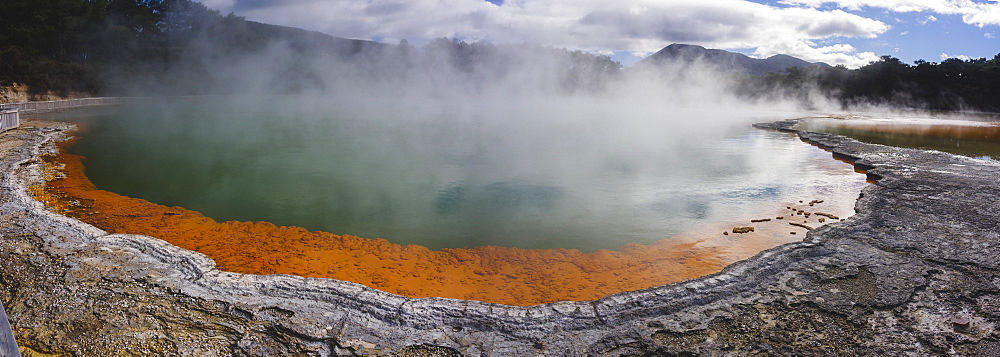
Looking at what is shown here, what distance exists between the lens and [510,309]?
2.44 m

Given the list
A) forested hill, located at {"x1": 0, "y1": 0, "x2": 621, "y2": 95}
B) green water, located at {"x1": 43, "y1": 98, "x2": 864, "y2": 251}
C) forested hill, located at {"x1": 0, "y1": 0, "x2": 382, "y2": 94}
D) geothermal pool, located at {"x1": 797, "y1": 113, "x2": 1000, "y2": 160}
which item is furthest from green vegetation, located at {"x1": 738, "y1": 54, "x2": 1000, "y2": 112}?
forested hill, located at {"x1": 0, "y1": 0, "x2": 382, "y2": 94}

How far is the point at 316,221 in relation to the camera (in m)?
4.43

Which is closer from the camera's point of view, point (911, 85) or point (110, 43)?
point (110, 43)

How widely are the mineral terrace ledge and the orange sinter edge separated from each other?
1.70 feet

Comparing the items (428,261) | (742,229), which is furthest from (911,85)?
(428,261)

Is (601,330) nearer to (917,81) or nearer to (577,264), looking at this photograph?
(577,264)

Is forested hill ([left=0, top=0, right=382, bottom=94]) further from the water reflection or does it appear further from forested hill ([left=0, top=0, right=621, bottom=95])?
the water reflection

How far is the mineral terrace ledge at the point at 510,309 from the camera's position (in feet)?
6.73

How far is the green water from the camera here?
14.5ft

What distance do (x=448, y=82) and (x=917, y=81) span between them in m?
24.9

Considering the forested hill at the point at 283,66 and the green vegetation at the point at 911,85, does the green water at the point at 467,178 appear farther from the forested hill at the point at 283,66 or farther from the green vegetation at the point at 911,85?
the green vegetation at the point at 911,85

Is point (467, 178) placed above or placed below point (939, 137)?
below

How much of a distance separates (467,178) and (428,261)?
262cm

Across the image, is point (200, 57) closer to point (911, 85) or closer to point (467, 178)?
point (467, 178)
